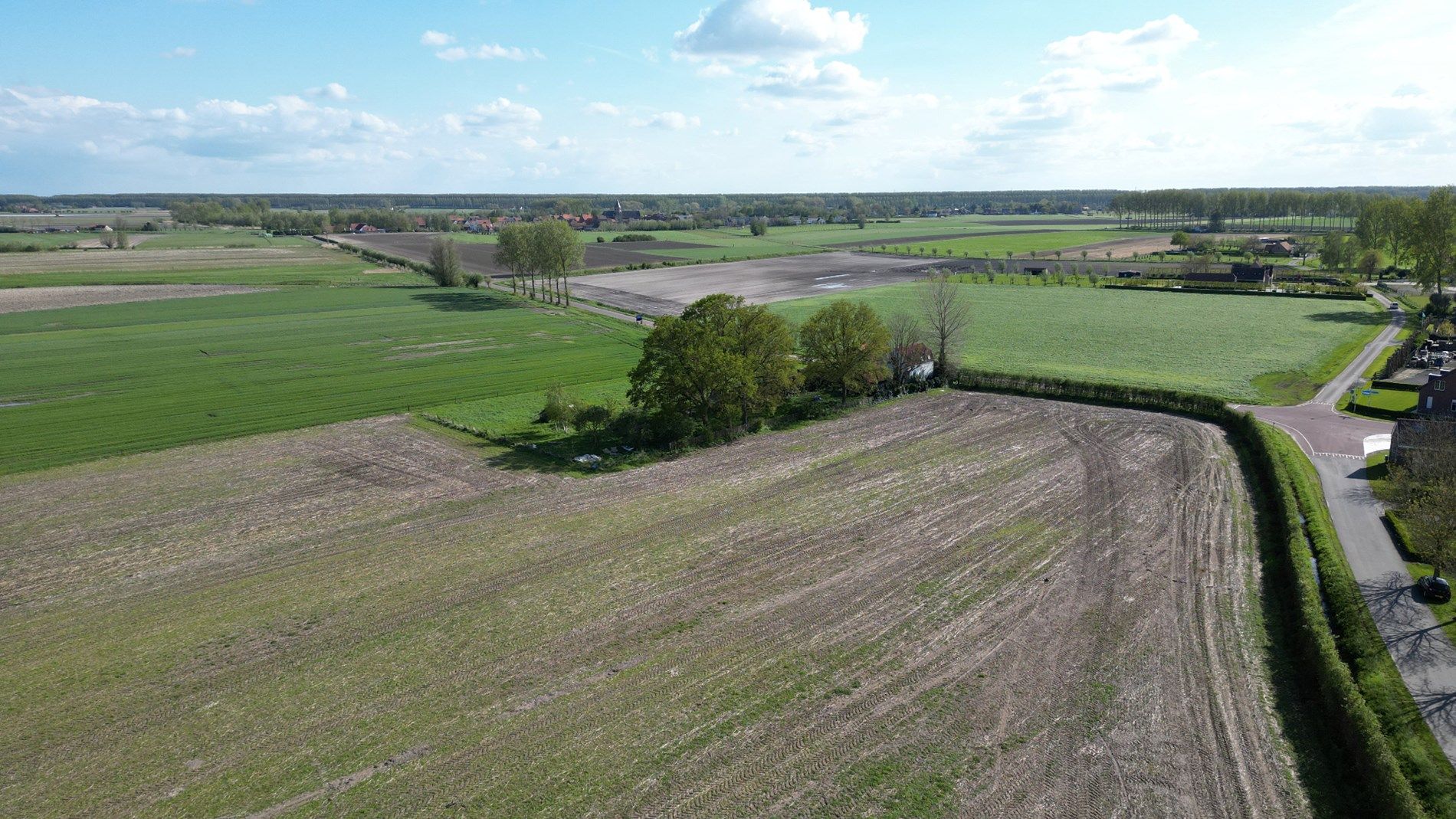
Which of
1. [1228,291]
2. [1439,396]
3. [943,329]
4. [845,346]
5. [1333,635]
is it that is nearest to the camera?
[1333,635]

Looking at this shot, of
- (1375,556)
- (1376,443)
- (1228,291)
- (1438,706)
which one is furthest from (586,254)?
(1438,706)

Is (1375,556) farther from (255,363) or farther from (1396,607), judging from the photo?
(255,363)

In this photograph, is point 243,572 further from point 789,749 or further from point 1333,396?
point 1333,396

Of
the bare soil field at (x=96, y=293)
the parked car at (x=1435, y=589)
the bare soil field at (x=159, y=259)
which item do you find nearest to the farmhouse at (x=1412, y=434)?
the parked car at (x=1435, y=589)

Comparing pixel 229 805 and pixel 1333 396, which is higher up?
pixel 1333 396

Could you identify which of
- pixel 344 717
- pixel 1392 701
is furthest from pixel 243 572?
pixel 1392 701

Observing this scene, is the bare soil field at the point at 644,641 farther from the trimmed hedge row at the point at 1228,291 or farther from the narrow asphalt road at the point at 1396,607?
the trimmed hedge row at the point at 1228,291
